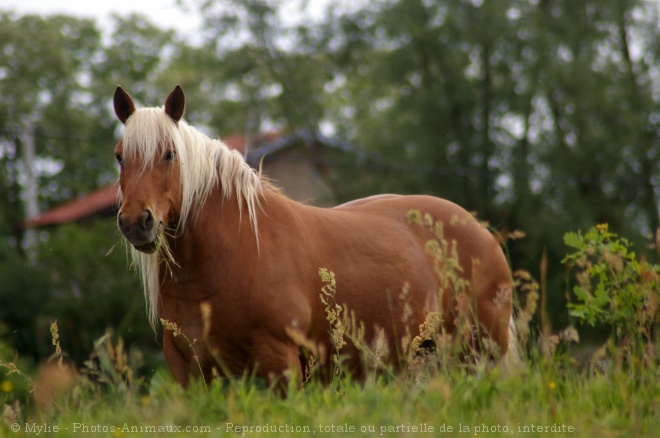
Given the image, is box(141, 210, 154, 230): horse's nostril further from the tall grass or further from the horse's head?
the tall grass

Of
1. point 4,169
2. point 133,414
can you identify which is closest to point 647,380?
point 133,414

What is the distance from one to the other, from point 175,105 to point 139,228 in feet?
2.90

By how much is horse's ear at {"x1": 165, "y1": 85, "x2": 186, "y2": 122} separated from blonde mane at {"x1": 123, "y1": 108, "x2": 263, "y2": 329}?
43 mm

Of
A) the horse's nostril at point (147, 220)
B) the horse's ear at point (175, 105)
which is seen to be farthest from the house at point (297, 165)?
the horse's nostril at point (147, 220)

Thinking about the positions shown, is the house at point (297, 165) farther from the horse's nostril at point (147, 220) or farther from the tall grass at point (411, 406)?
the tall grass at point (411, 406)

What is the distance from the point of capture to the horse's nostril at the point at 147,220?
178 inches

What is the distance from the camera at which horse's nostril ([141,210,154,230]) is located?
4.53 metres

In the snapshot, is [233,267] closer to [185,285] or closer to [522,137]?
[185,285]

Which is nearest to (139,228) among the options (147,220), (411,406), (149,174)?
(147,220)

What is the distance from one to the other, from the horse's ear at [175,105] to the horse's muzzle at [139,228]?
0.75 meters

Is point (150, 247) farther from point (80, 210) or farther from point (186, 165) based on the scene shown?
point (80, 210)

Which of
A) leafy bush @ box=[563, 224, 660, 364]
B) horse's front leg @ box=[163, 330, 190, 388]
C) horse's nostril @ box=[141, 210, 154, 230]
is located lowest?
horse's front leg @ box=[163, 330, 190, 388]

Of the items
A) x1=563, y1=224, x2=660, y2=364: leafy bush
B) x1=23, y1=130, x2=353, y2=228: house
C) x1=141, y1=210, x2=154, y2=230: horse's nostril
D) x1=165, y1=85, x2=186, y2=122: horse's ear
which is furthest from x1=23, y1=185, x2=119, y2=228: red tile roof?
x1=563, y1=224, x2=660, y2=364: leafy bush

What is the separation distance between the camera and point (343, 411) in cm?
325
